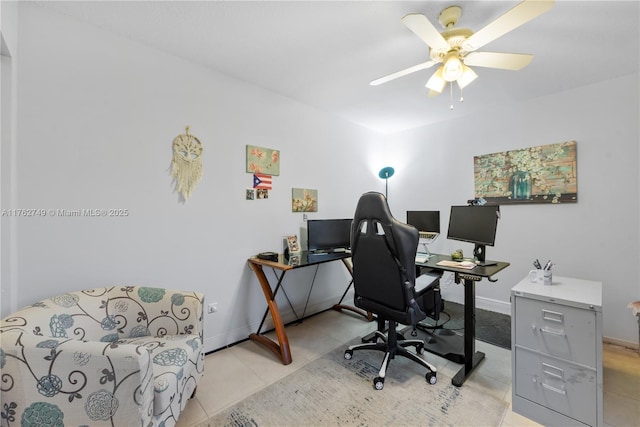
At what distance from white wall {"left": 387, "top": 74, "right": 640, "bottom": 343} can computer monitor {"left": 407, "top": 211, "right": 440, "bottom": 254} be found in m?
0.78

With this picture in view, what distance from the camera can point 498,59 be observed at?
66.6 inches

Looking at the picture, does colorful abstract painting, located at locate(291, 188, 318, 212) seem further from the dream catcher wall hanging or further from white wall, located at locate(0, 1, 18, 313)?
white wall, located at locate(0, 1, 18, 313)

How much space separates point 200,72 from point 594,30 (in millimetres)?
2987

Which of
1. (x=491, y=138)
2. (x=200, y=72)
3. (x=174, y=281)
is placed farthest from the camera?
(x=491, y=138)

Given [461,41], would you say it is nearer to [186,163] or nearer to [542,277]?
[542,277]

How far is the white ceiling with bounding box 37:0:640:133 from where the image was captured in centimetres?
162

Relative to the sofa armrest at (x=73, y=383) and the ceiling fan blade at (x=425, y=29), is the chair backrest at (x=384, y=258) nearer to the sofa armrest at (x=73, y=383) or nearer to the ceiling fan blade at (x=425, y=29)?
the ceiling fan blade at (x=425, y=29)

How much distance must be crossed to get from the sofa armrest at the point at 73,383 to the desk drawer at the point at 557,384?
2.06 metres

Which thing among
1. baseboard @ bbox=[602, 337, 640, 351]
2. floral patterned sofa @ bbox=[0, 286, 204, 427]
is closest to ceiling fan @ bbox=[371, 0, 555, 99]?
floral patterned sofa @ bbox=[0, 286, 204, 427]

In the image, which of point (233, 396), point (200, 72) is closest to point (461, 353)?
point (233, 396)

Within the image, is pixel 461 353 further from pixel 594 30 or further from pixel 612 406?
pixel 594 30

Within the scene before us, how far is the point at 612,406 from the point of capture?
1.64 metres

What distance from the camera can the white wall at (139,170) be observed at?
1.62 metres

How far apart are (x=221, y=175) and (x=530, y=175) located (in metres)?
3.29
